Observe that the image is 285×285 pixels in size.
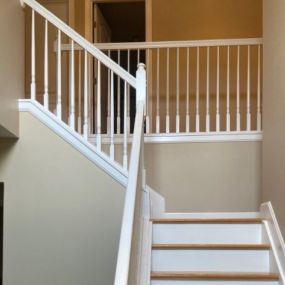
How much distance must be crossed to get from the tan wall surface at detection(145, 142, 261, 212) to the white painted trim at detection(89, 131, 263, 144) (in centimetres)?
4

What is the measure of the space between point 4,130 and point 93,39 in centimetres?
285

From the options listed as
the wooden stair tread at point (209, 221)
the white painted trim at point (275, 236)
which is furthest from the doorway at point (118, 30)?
the white painted trim at point (275, 236)

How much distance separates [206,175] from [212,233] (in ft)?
4.11

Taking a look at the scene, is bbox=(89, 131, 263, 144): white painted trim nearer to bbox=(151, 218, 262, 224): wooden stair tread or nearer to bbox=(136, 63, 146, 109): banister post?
bbox=(136, 63, 146, 109): banister post

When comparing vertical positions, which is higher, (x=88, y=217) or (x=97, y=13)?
(x=97, y=13)

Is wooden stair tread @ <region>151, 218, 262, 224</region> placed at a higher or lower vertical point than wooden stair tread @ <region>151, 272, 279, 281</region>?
higher

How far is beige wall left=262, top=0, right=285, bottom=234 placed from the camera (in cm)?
349

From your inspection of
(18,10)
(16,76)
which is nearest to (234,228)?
(16,76)

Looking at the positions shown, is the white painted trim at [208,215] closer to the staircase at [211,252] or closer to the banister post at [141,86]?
the staircase at [211,252]

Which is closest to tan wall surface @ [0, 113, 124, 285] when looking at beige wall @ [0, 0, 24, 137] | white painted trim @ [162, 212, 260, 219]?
beige wall @ [0, 0, 24, 137]

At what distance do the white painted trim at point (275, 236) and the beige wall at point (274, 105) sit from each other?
5 centimetres

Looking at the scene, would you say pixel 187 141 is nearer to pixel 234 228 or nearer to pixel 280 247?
pixel 234 228

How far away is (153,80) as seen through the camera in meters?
5.81

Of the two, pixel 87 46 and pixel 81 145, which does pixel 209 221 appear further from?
pixel 87 46
